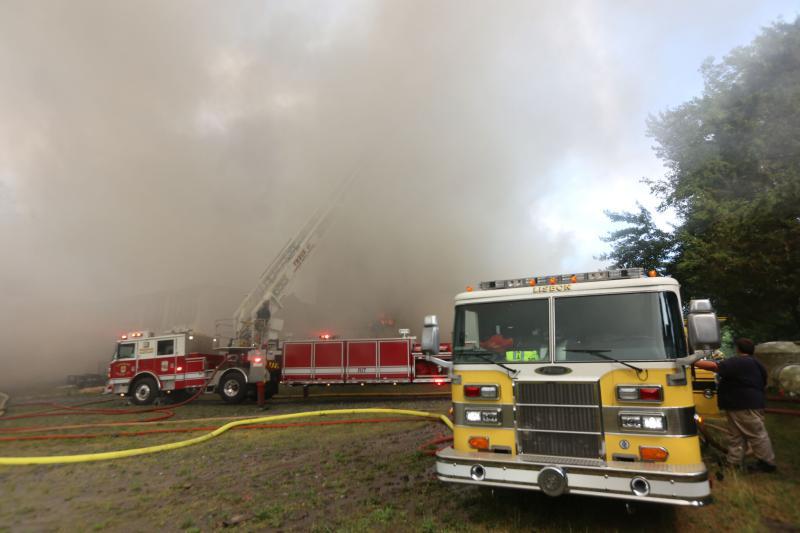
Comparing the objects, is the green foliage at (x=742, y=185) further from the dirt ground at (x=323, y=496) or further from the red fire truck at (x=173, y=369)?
the red fire truck at (x=173, y=369)

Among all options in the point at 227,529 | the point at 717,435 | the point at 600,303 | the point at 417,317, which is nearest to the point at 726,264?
the point at 717,435

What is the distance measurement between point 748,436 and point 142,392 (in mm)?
18127

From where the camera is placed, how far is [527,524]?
4.23 metres

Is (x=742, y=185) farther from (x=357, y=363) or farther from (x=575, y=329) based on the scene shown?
(x=357, y=363)

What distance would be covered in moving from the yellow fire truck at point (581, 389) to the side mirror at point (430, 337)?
0.7 inches

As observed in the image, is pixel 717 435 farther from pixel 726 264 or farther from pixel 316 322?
pixel 316 322

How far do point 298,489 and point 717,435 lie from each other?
6.44 metres

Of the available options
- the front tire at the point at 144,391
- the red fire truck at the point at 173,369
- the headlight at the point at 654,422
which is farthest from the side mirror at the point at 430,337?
the front tire at the point at 144,391

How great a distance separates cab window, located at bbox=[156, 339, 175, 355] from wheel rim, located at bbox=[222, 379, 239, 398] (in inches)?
99.8

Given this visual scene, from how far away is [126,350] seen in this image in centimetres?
1692

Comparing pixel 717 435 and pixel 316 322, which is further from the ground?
pixel 316 322

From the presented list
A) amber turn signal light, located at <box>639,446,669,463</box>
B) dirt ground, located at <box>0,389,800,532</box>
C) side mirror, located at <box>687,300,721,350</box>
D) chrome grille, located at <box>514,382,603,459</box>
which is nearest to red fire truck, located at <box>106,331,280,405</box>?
dirt ground, located at <box>0,389,800,532</box>

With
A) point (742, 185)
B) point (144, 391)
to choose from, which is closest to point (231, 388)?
point (144, 391)

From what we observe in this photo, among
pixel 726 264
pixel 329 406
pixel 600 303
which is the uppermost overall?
pixel 726 264
